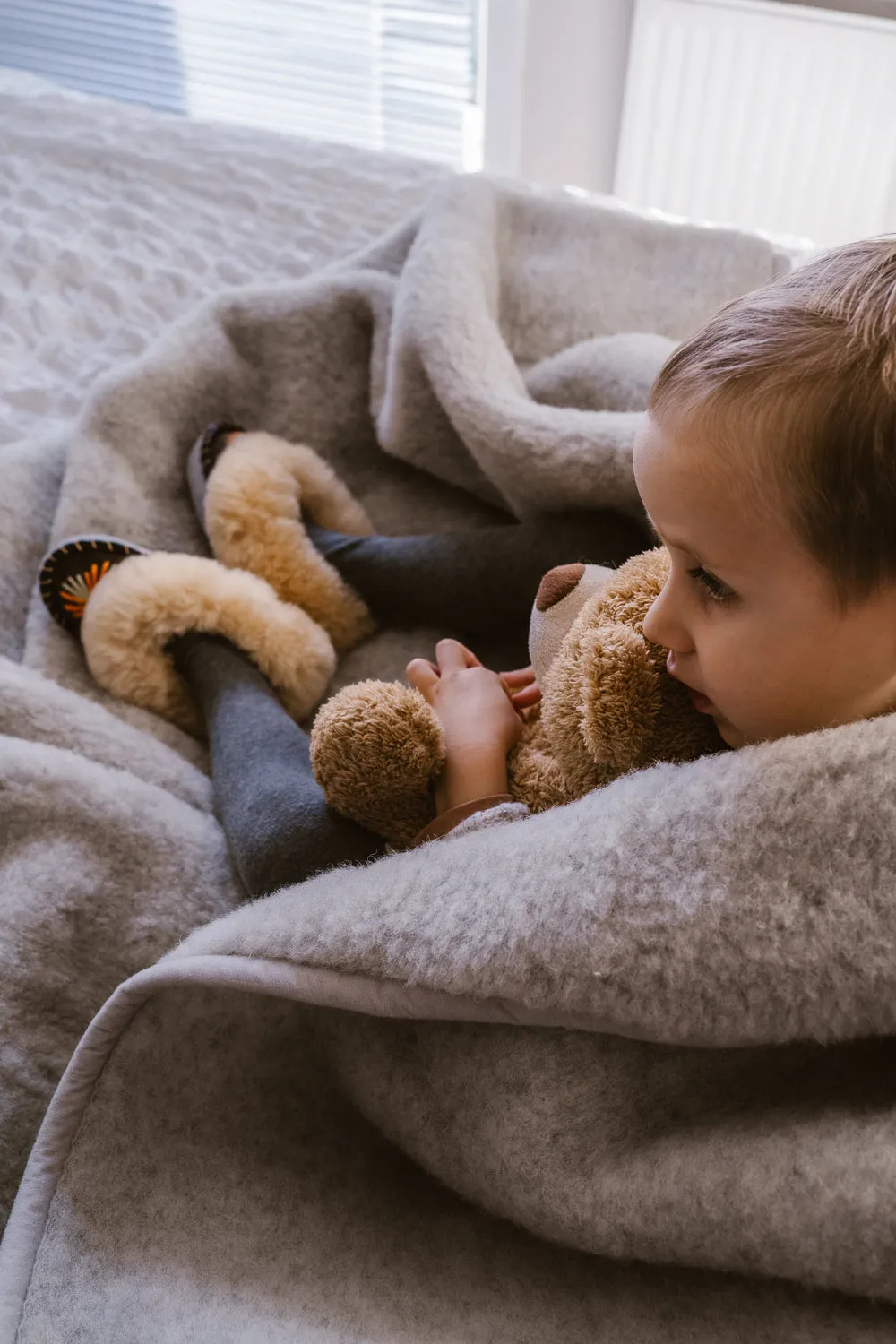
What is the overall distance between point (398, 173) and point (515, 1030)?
3.89ft

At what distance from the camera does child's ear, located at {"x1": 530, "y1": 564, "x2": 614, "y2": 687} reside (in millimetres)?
707

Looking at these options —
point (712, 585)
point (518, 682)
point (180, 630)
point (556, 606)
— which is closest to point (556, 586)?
point (556, 606)

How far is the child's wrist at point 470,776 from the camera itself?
2.24ft

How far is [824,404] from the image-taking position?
1.39 ft

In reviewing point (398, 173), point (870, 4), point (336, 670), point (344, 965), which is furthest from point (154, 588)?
point (870, 4)

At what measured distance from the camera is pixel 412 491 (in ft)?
3.48

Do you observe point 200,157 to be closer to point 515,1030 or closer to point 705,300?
point 705,300

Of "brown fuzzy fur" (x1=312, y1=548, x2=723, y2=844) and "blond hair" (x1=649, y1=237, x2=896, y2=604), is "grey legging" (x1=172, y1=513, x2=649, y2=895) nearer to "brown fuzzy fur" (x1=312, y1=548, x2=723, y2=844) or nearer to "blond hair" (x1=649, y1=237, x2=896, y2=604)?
"brown fuzzy fur" (x1=312, y1=548, x2=723, y2=844)

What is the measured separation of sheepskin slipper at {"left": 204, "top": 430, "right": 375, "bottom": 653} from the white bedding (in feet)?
0.74

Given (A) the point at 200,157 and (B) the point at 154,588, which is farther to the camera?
(A) the point at 200,157

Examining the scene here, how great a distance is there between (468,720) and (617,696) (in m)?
0.18

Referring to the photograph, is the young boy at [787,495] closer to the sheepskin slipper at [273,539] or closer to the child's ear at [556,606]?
the child's ear at [556,606]

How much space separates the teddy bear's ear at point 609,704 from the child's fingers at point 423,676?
19cm

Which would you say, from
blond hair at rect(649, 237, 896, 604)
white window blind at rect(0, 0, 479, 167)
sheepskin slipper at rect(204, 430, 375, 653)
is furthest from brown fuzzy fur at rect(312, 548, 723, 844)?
white window blind at rect(0, 0, 479, 167)
